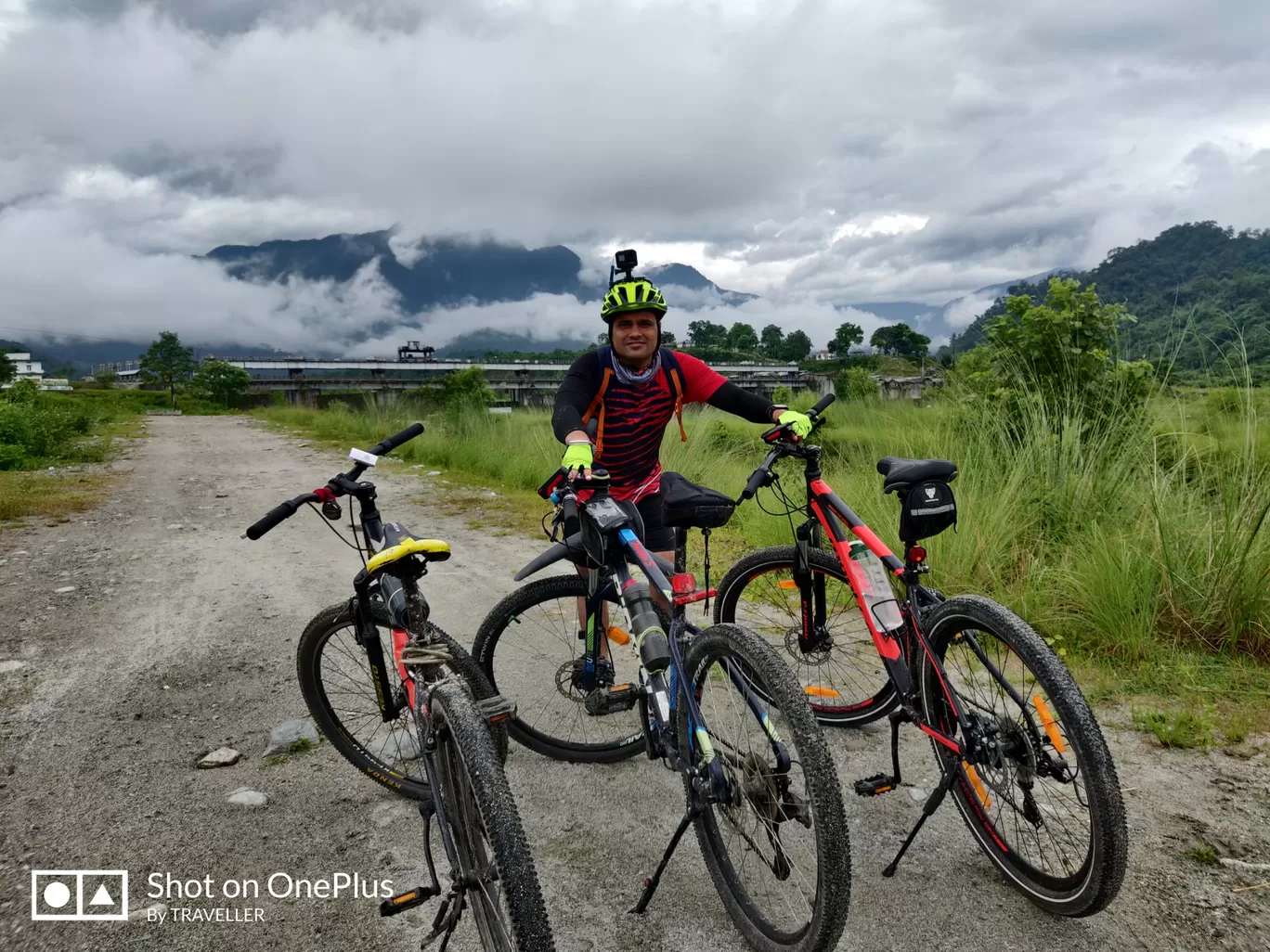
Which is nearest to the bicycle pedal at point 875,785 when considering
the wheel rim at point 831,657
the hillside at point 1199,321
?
the wheel rim at point 831,657

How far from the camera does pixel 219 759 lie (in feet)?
10.4

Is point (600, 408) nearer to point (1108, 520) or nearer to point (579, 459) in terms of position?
point (579, 459)

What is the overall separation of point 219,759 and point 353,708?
2.07 ft

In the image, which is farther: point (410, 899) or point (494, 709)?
point (494, 709)

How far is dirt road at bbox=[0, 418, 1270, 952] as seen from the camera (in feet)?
7.16

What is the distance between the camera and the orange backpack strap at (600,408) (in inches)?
133

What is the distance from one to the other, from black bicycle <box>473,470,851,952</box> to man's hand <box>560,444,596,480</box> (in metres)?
0.04

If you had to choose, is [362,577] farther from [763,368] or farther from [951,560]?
[763,368]

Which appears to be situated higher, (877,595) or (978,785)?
(877,595)

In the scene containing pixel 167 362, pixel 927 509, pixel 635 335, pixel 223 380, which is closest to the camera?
pixel 927 509

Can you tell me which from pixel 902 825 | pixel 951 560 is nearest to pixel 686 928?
pixel 902 825

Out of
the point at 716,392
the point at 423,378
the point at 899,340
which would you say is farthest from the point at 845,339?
the point at 716,392

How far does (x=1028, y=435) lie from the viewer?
5.44 m

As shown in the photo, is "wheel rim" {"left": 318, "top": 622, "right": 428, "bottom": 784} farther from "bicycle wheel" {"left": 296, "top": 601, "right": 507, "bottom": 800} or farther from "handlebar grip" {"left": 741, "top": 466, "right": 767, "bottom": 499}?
"handlebar grip" {"left": 741, "top": 466, "right": 767, "bottom": 499}
